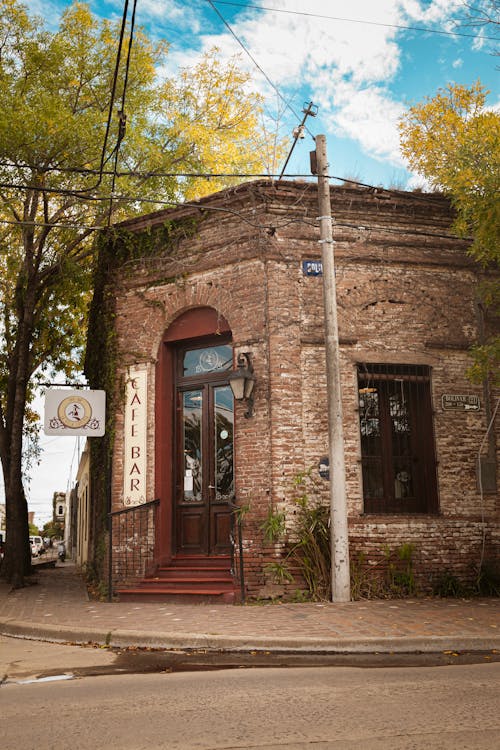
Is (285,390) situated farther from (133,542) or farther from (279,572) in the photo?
(133,542)

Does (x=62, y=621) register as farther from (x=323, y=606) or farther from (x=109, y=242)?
(x=109, y=242)

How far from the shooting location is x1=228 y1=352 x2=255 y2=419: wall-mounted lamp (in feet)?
36.7

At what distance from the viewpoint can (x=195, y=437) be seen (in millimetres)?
12570

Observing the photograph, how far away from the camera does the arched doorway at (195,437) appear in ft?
39.7

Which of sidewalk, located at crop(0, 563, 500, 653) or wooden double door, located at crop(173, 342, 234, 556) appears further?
wooden double door, located at crop(173, 342, 234, 556)

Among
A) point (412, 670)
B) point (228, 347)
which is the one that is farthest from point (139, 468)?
point (412, 670)

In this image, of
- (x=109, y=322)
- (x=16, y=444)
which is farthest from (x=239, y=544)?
(x=16, y=444)

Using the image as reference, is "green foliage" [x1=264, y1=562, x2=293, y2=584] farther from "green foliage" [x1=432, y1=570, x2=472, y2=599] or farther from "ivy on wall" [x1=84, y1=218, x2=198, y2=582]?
"ivy on wall" [x1=84, y1=218, x2=198, y2=582]

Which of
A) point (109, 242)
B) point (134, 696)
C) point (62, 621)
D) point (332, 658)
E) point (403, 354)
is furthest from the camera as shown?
point (109, 242)

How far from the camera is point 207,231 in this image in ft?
41.0

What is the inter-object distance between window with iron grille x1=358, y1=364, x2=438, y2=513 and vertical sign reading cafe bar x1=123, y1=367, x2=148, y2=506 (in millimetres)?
3731

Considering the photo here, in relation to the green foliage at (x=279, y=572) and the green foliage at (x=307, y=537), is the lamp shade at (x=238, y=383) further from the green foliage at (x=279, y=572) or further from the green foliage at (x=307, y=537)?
the green foliage at (x=279, y=572)

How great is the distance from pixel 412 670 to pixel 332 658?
108 cm

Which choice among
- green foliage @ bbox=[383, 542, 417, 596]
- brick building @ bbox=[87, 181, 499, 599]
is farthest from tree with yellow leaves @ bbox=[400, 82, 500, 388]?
green foliage @ bbox=[383, 542, 417, 596]
